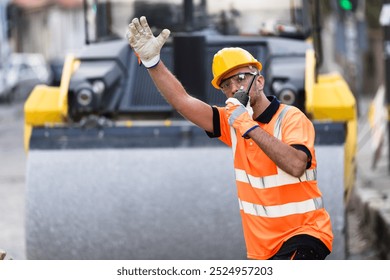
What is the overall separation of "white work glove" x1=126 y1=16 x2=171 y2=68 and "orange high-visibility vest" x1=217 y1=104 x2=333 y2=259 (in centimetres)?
59

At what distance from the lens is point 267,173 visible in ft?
16.8

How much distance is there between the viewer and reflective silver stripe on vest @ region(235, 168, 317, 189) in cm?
508

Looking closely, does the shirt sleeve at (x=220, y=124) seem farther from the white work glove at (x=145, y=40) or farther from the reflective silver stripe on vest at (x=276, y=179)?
the white work glove at (x=145, y=40)

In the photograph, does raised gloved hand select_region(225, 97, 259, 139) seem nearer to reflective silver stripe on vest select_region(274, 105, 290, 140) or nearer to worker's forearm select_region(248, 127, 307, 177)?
worker's forearm select_region(248, 127, 307, 177)

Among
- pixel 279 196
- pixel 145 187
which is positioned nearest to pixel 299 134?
pixel 279 196

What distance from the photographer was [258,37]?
9094mm

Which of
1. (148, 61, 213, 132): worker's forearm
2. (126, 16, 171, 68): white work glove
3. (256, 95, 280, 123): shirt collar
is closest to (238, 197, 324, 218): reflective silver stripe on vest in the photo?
(256, 95, 280, 123): shirt collar

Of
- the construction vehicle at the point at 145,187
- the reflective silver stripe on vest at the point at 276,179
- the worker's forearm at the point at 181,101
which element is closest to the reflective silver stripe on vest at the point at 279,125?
the reflective silver stripe on vest at the point at 276,179

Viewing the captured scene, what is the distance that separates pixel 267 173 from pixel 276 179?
0.05 metres

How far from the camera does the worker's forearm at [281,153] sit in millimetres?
4859

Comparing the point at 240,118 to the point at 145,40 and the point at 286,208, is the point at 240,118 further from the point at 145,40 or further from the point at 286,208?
the point at 145,40

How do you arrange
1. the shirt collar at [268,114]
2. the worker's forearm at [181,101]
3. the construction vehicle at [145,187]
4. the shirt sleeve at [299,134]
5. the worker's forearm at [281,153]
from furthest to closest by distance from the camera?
the construction vehicle at [145,187], the worker's forearm at [181,101], the shirt collar at [268,114], the shirt sleeve at [299,134], the worker's forearm at [281,153]

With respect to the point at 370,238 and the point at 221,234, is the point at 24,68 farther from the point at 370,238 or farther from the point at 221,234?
the point at 221,234
